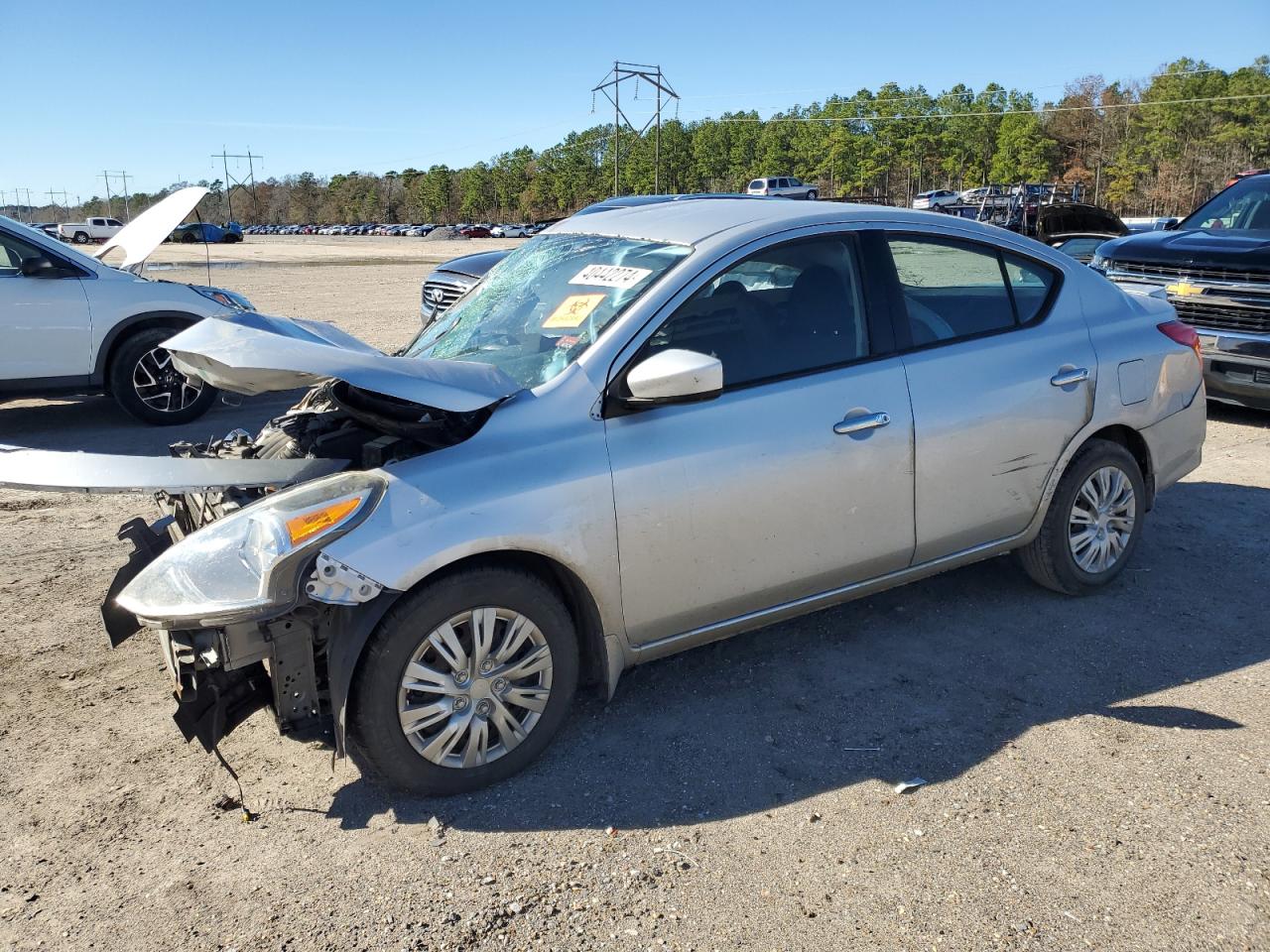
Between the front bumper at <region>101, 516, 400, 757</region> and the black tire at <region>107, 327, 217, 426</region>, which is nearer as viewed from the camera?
the front bumper at <region>101, 516, 400, 757</region>

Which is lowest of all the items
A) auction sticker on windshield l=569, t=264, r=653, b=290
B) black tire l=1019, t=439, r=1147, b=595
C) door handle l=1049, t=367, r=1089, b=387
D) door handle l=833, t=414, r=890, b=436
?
black tire l=1019, t=439, r=1147, b=595

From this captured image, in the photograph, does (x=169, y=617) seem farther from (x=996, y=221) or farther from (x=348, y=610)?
(x=996, y=221)

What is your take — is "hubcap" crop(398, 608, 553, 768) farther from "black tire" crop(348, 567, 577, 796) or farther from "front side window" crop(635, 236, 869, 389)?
"front side window" crop(635, 236, 869, 389)

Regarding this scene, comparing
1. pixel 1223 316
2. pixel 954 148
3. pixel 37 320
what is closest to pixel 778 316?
pixel 1223 316

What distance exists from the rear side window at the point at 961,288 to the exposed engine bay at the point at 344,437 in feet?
6.05

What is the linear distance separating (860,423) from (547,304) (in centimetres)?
126

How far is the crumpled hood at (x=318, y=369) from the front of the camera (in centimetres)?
301

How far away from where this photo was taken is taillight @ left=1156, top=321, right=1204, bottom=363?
15.5 feet

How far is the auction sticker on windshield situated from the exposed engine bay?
0.75 m

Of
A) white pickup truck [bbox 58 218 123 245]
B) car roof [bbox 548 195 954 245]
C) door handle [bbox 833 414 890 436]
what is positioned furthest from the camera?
white pickup truck [bbox 58 218 123 245]

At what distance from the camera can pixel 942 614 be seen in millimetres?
4559

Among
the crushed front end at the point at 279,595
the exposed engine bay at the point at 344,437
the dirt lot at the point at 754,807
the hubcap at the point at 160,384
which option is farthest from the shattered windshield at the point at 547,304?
the hubcap at the point at 160,384

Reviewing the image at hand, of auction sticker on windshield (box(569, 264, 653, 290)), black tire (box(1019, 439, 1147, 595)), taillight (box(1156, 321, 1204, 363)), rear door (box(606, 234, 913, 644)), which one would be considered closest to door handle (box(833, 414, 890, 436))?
rear door (box(606, 234, 913, 644))

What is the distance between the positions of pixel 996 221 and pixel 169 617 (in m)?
26.0
